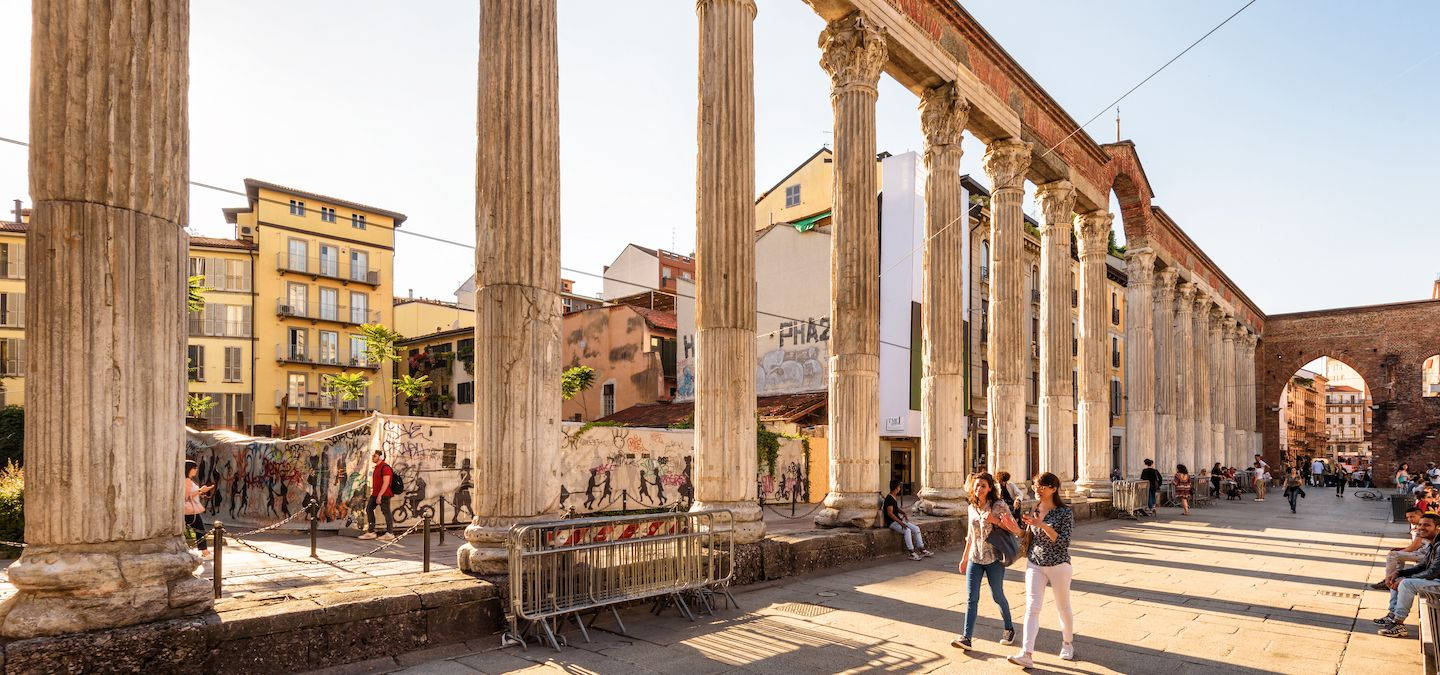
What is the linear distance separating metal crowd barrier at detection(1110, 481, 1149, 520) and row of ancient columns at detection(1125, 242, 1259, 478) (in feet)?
12.5

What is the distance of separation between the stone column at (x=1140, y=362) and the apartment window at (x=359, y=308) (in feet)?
116

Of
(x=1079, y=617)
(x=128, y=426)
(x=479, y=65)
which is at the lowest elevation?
(x=1079, y=617)

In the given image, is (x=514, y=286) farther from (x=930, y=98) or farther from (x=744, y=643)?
(x=930, y=98)

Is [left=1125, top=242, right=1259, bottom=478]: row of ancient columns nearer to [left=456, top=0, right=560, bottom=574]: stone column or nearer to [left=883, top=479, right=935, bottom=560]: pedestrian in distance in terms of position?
[left=883, top=479, right=935, bottom=560]: pedestrian in distance

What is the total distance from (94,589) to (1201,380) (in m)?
36.0

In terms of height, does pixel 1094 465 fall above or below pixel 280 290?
below

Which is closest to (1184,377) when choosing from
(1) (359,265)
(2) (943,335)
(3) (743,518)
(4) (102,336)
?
(2) (943,335)

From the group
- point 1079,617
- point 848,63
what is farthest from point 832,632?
point 848,63

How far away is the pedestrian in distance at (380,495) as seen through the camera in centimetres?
1436

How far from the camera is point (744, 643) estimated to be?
7.34m

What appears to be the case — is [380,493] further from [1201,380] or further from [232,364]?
[232,364]

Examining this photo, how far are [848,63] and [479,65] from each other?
663cm

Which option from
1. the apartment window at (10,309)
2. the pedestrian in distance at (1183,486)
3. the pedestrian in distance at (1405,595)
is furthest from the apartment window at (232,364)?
the pedestrian in distance at (1405,595)

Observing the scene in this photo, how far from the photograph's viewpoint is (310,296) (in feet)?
143
